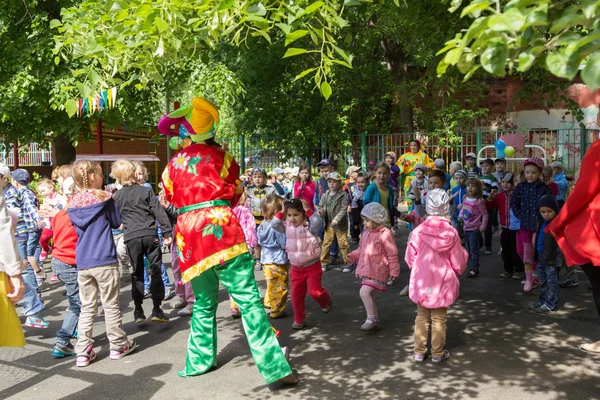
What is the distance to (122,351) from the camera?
5.70 metres

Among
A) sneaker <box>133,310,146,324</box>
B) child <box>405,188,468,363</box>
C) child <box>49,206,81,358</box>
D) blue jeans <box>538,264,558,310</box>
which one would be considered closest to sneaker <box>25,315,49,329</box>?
child <box>49,206,81,358</box>

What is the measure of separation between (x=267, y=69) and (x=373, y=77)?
13.0 feet

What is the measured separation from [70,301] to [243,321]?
6.39 ft

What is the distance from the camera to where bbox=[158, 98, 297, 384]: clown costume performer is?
16.0 feet

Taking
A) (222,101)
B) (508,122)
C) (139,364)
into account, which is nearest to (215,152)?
(139,364)

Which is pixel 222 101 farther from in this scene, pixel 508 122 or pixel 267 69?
Result: pixel 508 122

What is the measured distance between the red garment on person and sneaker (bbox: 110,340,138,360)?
392cm

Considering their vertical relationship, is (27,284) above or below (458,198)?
below

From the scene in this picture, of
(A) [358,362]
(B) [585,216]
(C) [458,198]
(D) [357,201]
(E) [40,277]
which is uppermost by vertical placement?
(B) [585,216]

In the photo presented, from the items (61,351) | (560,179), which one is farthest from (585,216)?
(560,179)

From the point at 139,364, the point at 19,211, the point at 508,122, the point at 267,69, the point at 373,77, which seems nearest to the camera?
→ the point at 139,364

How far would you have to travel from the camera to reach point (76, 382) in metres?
5.07

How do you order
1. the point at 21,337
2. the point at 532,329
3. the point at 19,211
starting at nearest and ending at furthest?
the point at 21,337
the point at 532,329
the point at 19,211

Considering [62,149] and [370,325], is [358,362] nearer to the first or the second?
[370,325]
